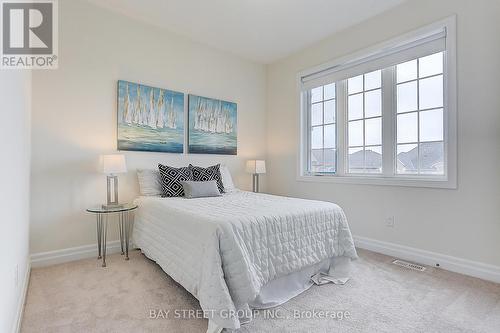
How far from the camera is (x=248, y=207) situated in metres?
2.23

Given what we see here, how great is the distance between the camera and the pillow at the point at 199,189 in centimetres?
294

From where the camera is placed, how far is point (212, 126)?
12.5 feet

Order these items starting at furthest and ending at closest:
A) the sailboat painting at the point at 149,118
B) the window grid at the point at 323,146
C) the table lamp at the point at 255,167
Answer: the table lamp at the point at 255,167 < the window grid at the point at 323,146 < the sailboat painting at the point at 149,118

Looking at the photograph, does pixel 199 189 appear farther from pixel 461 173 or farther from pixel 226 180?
pixel 461 173

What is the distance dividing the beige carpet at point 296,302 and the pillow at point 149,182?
2.75 feet

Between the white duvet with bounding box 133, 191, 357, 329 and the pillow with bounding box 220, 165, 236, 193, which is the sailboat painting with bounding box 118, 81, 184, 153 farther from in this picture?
the white duvet with bounding box 133, 191, 357, 329

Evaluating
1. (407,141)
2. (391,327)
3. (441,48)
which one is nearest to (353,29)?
(441,48)

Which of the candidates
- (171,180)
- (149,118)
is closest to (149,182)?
(171,180)

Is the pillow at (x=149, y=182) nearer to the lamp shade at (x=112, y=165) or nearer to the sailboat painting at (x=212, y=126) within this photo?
the lamp shade at (x=112, y=165)

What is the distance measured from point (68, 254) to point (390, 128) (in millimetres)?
3728

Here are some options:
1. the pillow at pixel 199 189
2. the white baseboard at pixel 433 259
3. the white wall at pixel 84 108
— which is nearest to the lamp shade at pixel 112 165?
the white wall at pixel 84 108

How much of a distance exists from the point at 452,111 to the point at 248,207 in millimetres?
2108

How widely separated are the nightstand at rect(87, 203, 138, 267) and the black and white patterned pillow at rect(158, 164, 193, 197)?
37 centimetres

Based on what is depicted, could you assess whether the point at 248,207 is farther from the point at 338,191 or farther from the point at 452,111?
the point at 452,111
